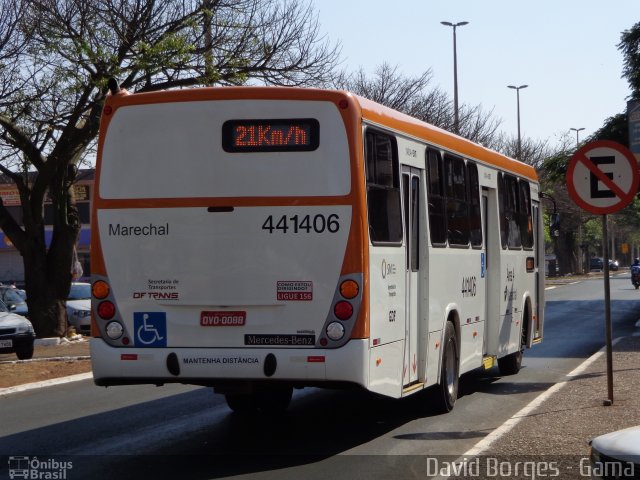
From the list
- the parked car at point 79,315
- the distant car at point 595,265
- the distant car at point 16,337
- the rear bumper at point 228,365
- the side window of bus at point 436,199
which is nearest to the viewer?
the rear bumper at point 228,365

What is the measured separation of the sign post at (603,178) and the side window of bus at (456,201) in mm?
1311

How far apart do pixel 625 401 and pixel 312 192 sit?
17.3ft

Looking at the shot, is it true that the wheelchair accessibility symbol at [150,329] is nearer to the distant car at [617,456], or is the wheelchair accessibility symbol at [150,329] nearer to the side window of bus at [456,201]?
the side window of bus at [456,201]

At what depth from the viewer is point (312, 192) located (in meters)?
9.42

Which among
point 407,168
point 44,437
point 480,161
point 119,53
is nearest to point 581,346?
point 480,161

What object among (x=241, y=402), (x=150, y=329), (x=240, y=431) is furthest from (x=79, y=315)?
(x=150, y=329)

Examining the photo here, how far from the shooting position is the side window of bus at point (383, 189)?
9.71m

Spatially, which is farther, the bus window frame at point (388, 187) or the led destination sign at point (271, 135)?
the bus window frame at point (388, 187)

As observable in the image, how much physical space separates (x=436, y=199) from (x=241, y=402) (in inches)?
124

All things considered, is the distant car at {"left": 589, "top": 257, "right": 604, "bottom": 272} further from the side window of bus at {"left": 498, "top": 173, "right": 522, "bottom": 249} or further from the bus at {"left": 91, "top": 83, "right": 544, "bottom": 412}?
the bus at {"left": 91, "top": 83, "right": 544, "bottom": 412}

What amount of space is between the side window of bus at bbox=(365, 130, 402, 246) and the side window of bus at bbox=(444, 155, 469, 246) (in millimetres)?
1986

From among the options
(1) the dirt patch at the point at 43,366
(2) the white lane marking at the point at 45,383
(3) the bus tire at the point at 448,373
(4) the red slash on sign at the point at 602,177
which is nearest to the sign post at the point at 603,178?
(4) the red slash on sign at the point at 602,177

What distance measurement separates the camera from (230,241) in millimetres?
9531

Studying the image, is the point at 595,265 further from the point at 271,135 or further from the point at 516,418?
the point at 271,135
